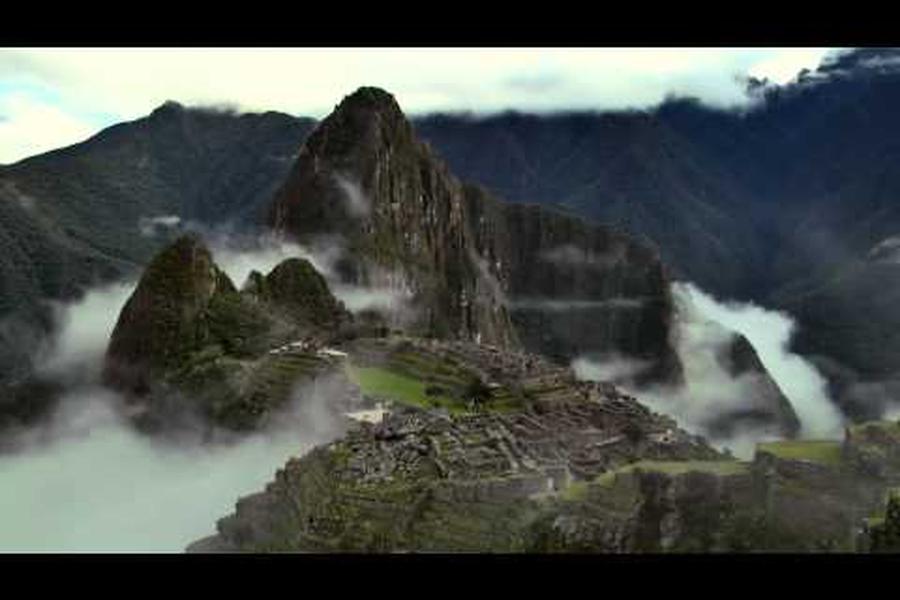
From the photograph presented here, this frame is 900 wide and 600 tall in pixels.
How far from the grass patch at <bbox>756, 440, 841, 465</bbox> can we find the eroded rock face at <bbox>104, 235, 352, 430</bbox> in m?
19.1

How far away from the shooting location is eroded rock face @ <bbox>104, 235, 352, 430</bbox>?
127ft

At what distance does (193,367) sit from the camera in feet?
143

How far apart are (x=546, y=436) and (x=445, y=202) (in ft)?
283

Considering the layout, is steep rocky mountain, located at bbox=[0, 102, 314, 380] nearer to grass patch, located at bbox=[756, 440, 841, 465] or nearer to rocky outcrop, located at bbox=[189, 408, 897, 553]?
rocky outcrop, located at bbox=[189, 408, 897, 553]

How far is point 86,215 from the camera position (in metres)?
157

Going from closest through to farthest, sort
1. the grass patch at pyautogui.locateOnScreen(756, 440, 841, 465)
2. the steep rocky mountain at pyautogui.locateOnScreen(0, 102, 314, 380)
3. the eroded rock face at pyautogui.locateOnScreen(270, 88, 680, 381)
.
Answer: the grass patch at pyautogui.locateOnScreen(756, 440, 841, 465), the eroded rock face at pyautogui.locateOnScreen(270, 88, 680, 381), the steep rocky mountain at pyautogui.locateOnScreen(0, 102, 314, 380)

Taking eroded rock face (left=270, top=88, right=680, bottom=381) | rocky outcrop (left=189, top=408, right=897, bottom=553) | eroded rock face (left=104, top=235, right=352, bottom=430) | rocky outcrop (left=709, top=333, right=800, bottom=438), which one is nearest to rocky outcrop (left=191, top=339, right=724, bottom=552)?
rocky outcrop (left=189, top=408, right=897, bottom=553)

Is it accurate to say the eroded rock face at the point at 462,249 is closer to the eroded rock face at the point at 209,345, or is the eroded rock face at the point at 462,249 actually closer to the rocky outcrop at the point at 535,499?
the eroded rock face at the point at 209,345

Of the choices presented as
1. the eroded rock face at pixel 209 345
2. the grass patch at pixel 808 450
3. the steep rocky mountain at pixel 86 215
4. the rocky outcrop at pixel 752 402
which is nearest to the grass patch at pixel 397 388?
the eroded rock face at pixel 209 345

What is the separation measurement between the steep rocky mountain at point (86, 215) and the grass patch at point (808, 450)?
84.4 m

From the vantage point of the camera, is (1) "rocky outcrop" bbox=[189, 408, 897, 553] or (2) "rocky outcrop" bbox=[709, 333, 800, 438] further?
(2) "rocky outcrop" bbox=[709, 333, 800, 438]

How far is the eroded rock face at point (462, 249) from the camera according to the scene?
9475cm
